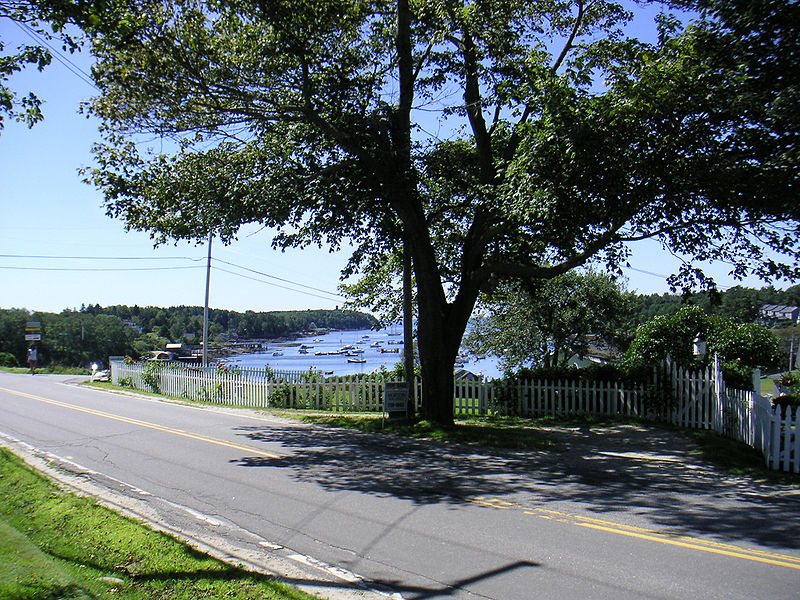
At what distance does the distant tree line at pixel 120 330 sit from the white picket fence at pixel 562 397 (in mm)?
28891

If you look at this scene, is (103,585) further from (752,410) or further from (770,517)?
(752,410)

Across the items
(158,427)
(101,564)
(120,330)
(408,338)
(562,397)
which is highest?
(120,330)

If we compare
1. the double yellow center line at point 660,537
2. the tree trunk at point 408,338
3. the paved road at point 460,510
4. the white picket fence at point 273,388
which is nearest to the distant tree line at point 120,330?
the white picket fence at point 273,388

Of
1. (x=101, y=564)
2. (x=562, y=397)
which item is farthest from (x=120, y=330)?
(x=101, y=564)

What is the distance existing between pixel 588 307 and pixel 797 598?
2300 cm

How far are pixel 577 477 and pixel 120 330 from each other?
2919 inches

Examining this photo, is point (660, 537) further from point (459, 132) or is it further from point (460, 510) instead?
point (459, 132)

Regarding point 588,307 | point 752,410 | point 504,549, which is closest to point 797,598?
point 504,549

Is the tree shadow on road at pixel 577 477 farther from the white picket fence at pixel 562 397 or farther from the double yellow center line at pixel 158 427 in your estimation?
the white picket fence at pixel 562 397

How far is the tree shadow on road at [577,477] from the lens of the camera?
25.0 feet

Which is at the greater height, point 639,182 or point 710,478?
point 639,182

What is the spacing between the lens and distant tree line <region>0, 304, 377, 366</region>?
56.3 m

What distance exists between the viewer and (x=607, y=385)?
17281mm

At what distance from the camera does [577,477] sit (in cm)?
987
